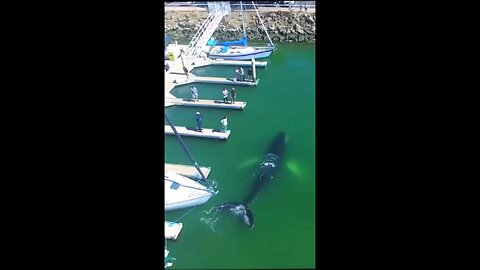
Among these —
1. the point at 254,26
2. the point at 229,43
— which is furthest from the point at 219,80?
the point at 254,26

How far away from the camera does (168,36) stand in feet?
24.0

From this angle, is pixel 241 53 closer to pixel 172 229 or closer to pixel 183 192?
pixel 183 192

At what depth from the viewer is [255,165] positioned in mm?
4637

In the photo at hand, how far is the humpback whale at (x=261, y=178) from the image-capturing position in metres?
3.95

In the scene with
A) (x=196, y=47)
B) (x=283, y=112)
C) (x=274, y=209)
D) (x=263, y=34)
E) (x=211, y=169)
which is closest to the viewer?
(x=274, y=209)

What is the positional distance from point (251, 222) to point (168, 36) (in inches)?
171

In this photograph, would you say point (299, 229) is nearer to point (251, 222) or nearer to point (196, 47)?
point (251, 222)

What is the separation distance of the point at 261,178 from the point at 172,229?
1085 millimetres

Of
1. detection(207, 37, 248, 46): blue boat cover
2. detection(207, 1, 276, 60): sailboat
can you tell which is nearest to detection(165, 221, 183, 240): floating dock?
detection(207, 1, 276, 60): sailboat

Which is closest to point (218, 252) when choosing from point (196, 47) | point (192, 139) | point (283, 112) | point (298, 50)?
point (192, 139)

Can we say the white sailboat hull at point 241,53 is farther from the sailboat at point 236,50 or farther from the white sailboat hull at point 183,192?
the white sailboat hull at point 183,192

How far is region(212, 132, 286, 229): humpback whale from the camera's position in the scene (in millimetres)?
3953

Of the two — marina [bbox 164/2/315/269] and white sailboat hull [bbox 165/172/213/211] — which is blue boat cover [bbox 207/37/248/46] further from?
white sailboat hull [bbox 165/172/213/211]

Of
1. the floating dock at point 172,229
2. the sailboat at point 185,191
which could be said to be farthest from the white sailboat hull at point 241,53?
the floating dock at point 172,229
